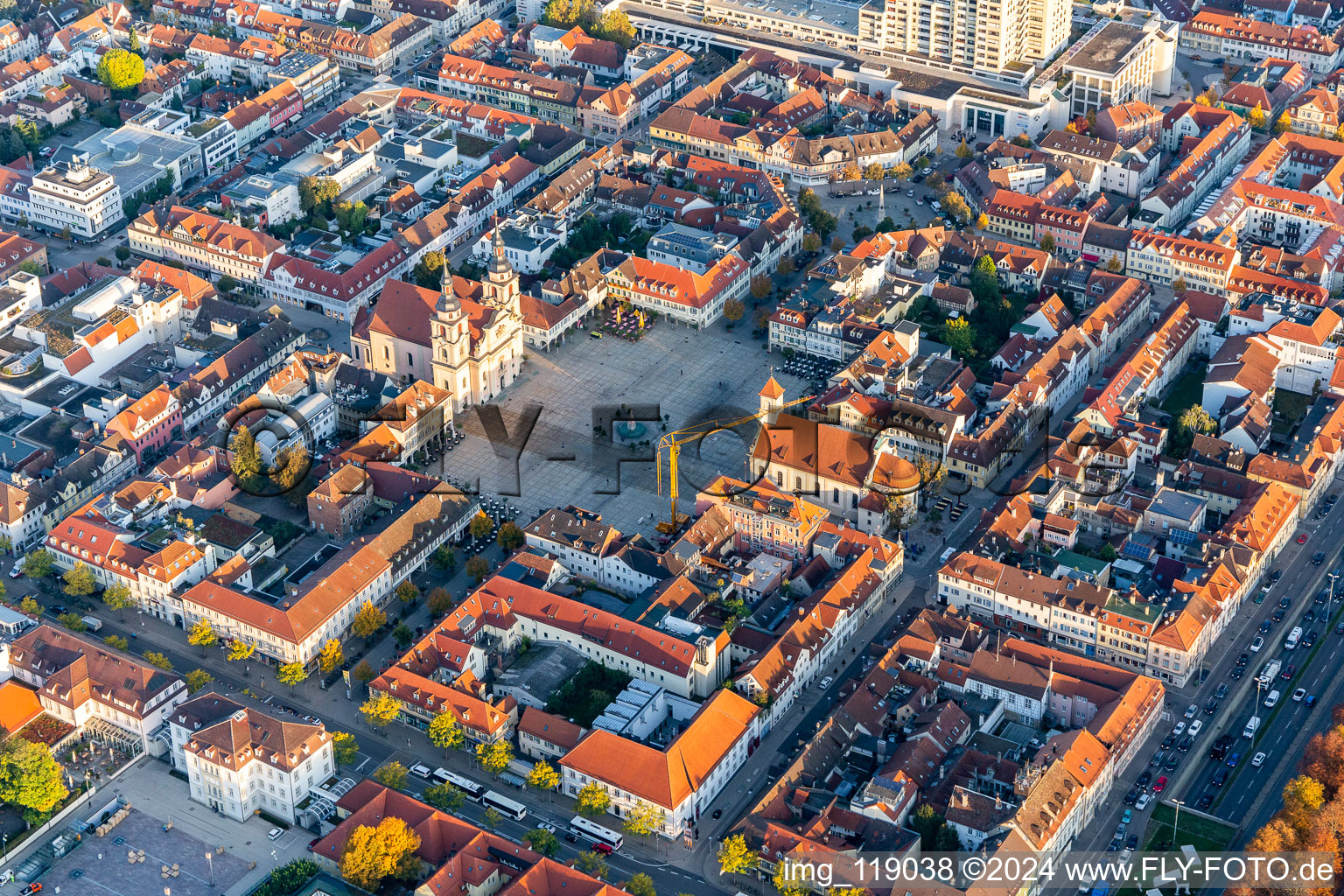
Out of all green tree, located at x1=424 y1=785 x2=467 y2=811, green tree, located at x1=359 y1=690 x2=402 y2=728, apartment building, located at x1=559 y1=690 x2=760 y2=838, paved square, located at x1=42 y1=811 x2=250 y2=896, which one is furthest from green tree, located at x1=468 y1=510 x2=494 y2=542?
paved square, located at x1=42 y1=811 x2=250 y2=896

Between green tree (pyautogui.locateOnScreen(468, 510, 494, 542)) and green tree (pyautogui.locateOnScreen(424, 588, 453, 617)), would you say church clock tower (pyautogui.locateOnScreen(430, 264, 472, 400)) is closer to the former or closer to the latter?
green tree (pyautogui.locateOnScreen(468, 510, 494, 542))

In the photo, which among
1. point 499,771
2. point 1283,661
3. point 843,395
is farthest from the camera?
point 843,395

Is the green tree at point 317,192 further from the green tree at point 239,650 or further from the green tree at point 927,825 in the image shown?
the green tree at point 927,825

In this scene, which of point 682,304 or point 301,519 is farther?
point 682,304

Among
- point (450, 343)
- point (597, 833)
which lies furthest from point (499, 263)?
point (597, 833)

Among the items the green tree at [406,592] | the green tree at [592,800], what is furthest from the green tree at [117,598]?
the green tree at [592,800]

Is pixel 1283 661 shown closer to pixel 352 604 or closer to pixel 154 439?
pixel 352 604

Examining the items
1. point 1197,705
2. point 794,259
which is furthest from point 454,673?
point 794,259
